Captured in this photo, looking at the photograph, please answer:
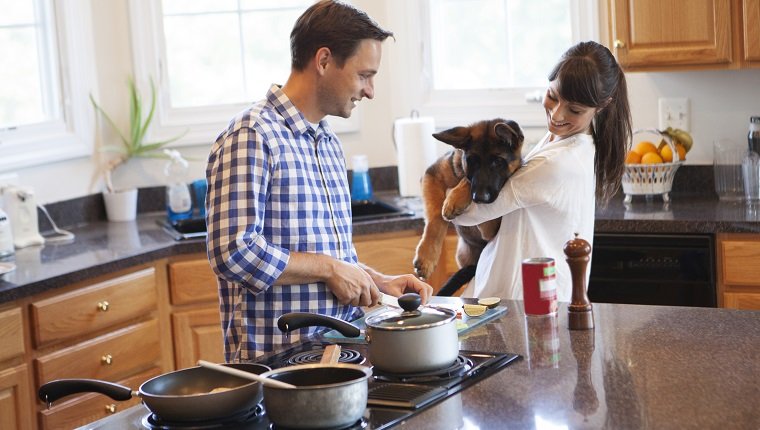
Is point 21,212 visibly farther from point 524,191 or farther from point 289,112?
point 524,191

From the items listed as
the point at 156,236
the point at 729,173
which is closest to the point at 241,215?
the point at 156,236

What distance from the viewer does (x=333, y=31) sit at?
7.27 feet

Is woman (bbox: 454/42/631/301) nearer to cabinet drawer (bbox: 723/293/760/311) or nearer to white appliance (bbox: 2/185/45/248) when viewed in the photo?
cabinet drawer (bbox: 723/293/760/311)

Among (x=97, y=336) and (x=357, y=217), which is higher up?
(x=357, y=217)

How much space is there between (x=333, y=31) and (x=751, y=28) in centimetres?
173

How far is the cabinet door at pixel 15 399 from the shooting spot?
2.96 metres

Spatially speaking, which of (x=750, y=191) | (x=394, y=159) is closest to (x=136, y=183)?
(x=394, y=159)

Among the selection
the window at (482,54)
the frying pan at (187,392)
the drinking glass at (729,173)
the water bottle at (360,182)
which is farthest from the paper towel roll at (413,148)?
the frying pan at (187,392)

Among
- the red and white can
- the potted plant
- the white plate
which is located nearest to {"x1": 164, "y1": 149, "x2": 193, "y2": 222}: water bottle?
the potted plant

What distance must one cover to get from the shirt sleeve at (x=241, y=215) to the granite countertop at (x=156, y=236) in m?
1.10

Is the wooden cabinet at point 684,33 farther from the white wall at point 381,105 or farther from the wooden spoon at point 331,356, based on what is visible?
the wooden spoon at point 331,356

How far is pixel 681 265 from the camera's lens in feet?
10.8

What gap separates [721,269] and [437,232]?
3.33ft

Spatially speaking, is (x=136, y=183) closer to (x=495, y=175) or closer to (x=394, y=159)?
(x=394, y=159)
